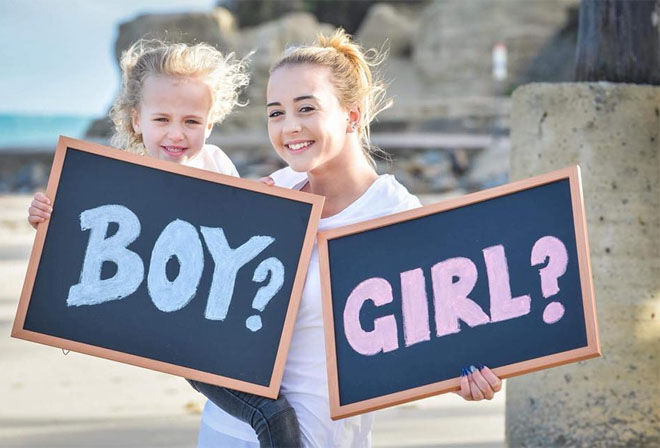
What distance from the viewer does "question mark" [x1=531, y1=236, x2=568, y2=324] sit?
2.51 metres

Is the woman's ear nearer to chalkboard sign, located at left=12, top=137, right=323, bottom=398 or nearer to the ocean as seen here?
chalkboard sign, located at left=12, top=137, right=323, bottom=398

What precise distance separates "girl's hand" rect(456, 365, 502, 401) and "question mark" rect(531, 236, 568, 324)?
219 millimetres

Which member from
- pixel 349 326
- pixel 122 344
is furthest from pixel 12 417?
pixel 349 326

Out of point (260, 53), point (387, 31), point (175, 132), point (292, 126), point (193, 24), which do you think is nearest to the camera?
point (292, 126)

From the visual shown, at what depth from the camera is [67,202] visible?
2668 millimetres

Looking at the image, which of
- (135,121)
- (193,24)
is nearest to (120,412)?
(135,121)

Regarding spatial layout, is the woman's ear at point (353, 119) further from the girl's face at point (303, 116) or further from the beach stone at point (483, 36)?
the beach stone at point (483, 36)

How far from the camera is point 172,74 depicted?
2.85m

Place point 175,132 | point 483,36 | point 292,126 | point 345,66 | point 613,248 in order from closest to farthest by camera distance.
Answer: point 292,126 → point 345,66 → point 175,132 → point 613,248 → point 483,36

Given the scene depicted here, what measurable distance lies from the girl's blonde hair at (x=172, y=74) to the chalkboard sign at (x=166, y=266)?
341 mm

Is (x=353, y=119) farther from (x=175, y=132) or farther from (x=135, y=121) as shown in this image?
(x=135, y=121)

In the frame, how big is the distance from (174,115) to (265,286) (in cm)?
63

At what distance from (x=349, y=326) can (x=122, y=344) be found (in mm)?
635

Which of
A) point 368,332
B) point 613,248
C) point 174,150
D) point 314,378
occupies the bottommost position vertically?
point 314,378
